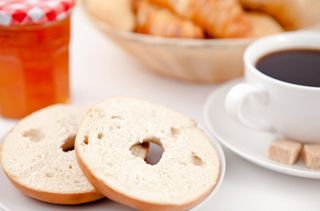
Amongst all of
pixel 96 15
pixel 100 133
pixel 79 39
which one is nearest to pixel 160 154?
pixel 100 133

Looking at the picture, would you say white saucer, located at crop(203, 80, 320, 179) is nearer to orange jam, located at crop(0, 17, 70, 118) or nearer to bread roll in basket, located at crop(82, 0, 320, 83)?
bread roll in basket, located at crop(82, 0, 320, 83)

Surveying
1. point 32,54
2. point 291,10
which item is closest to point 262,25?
point 291,10

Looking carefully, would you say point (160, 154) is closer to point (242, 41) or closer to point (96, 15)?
point (242, 41)

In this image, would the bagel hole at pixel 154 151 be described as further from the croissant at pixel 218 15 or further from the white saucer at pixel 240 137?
the croissant at pixel 218 15

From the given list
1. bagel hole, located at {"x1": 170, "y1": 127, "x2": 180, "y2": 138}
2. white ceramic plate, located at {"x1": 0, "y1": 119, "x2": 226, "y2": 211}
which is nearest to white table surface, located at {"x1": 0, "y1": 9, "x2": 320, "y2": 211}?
white ceramic plate, located at {"x1": 0, "y1": 119, "x2": 226, "y2": 211}

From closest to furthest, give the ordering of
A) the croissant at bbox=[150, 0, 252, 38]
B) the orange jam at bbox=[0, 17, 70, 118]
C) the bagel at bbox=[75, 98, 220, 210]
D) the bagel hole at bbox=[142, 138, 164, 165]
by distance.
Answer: the bagel at bbox=[75, 98, 220, 210], the bagel hole at bbox=[142, 138, 164, 165], the orange jam at bbox=[0, 17, 70, 118], the croissant at bbox=[150, 0, 252, 38]

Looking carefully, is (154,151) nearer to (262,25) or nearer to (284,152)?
(284,152)

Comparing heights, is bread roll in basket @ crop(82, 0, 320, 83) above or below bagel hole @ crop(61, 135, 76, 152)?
above
